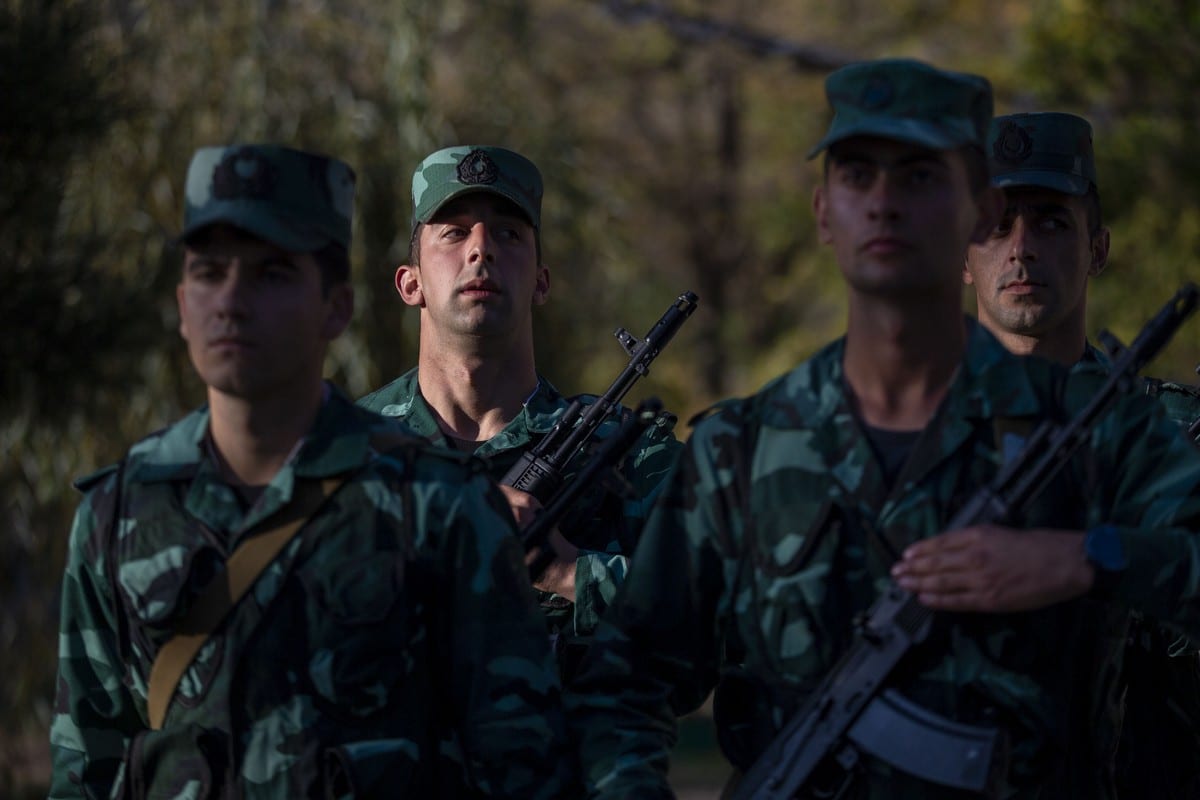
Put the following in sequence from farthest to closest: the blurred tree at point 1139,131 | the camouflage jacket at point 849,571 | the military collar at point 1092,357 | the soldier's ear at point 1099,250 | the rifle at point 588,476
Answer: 1. the blurred tree at point 1139,131
2. the soldier's ear at point 1099,250
3. the military collar at point 1092,357
4. the rifle at point 588,476
5. the camouflage jacket at point 849,571

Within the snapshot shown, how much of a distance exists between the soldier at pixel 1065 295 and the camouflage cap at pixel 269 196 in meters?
2.17

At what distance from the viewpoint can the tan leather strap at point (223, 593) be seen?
421 centimetres

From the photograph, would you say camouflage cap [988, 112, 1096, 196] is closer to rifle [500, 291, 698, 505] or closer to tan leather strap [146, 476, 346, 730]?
rifle [500, 291, 698, 505]

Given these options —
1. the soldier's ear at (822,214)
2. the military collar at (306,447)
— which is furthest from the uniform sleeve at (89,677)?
the soldier's ear at (822,214)

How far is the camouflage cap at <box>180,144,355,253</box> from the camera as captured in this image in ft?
14.0

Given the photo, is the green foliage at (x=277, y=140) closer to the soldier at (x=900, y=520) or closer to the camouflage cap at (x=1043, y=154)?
the camouflage cap at (x=1043, y=154)

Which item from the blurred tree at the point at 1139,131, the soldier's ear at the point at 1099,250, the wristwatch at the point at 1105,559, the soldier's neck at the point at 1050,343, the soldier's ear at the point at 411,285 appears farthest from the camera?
the blurred tree at the point at 1139,131

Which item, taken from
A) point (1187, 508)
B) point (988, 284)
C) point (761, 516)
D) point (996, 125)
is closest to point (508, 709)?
point (761, 516)

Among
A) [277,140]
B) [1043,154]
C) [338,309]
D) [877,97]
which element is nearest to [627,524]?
[1043,154]

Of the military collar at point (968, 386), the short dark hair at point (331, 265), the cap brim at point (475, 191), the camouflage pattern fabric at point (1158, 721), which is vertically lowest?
the camouflage pattern fabric at point (1158, 721)

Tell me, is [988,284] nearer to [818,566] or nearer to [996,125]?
[996,125]

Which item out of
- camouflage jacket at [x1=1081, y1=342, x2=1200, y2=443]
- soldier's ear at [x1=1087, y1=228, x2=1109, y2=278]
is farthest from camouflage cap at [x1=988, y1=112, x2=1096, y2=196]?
camouflage jacket at [x1=1081, y1=342, x2=1200, y2=443]

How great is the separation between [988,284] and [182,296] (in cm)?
255

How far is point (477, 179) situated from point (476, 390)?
590 millimetres
